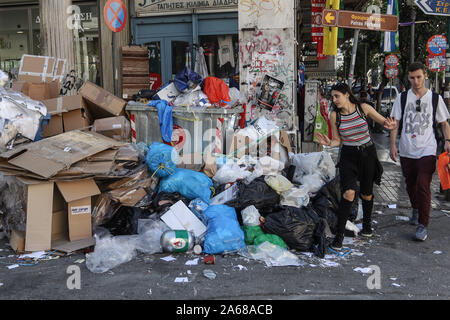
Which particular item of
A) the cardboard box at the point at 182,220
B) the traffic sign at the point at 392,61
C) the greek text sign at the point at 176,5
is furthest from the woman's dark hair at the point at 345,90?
the traffic sign at the point at 392,61

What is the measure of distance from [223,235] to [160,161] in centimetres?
138

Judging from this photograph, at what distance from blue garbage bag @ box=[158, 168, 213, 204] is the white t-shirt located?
2413 mm

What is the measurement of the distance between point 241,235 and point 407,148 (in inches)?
87.8

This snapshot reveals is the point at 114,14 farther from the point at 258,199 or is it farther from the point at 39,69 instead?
the point at 258,199

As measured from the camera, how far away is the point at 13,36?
34.0ft

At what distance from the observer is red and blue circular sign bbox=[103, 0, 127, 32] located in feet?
23.0

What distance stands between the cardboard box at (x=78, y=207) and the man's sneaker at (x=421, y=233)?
3.62 m

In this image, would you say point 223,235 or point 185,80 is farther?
point 185,80

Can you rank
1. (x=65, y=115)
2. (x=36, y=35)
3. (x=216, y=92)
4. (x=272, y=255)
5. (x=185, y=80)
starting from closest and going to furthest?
1. (x=272, y=255)
2. (x=65, y=115)
3. (x=216, y=92)
4. (x=185, y=80)
5. (x=36, y=35)

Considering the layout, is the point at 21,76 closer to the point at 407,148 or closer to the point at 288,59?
the point at 288,59

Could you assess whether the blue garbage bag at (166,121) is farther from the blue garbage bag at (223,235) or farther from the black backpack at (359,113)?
the black backpack at (359,113)

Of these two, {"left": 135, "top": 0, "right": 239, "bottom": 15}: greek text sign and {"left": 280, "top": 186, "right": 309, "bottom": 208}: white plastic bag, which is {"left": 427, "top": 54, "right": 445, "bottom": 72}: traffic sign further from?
{"left": 280, "top": 186, "right": 309, "bottom": 208}: white plastic bag

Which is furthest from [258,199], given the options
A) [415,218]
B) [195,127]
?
[415,218]

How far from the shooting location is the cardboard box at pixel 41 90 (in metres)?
6.54
